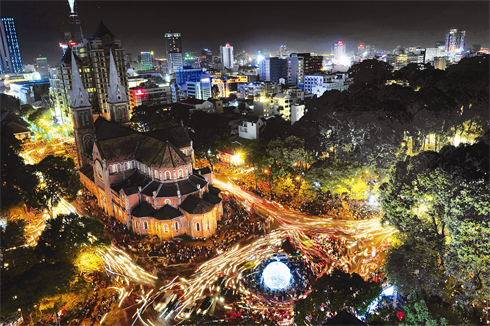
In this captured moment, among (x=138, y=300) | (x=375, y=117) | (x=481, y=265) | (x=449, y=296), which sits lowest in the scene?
(x=138, y=300)

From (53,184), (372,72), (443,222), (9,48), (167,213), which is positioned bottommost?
(167,213)

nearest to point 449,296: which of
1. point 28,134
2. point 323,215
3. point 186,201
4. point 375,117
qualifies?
point 323,215

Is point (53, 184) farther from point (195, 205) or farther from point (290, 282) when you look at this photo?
point (290, 282)

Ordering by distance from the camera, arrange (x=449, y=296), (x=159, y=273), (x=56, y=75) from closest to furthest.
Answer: (x=449, y=296)
(x=159, y=273)
(x=56, y=75)

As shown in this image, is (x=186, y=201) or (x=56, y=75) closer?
(x=186, y=201)

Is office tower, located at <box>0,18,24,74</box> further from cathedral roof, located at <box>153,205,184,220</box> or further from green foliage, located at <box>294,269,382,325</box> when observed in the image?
green foliage, located at <box>294,269,382,325</box>

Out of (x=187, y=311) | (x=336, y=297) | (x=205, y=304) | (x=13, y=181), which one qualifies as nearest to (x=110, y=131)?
(x=13, y=181)

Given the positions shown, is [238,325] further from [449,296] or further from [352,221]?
[352,221]
